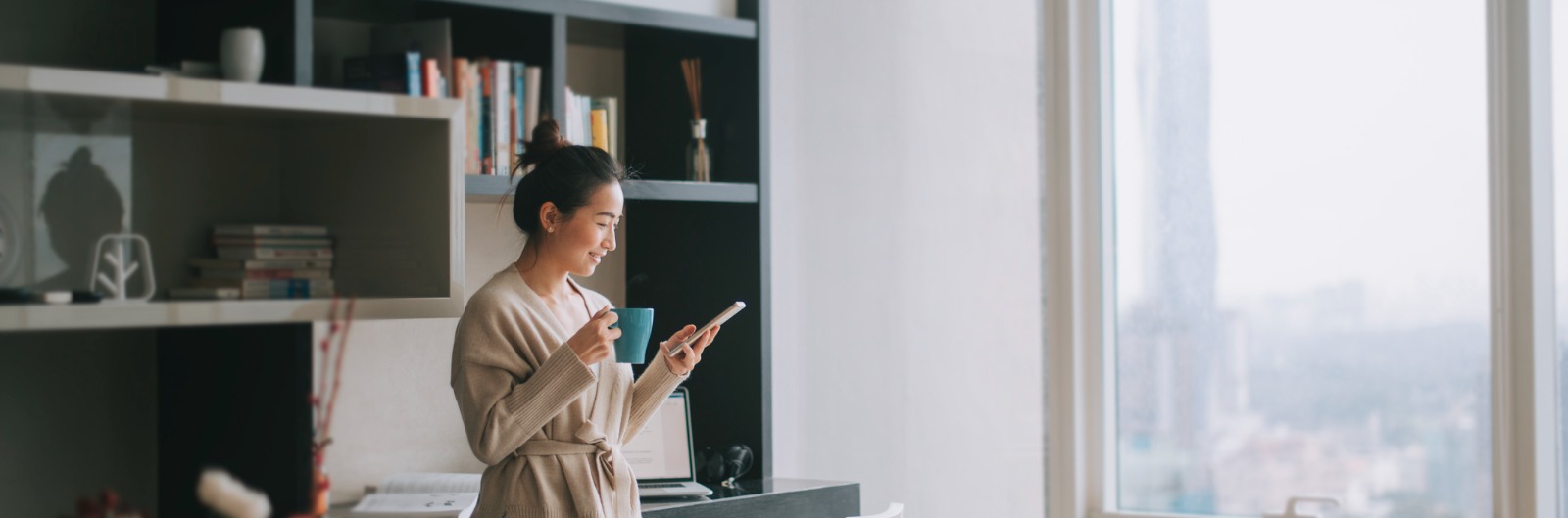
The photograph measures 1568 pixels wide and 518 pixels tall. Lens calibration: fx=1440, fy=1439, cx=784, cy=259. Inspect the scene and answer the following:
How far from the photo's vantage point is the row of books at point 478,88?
8.17 ft

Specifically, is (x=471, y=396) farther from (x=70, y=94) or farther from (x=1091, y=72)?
(x=1091, y=72)

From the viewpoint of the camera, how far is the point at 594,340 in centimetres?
210

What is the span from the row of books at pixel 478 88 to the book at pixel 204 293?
1.54ft

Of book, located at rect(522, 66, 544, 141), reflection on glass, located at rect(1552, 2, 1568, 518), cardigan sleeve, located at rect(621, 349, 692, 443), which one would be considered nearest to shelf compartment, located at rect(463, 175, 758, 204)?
book, located at rect(522, 66, 544, 141)

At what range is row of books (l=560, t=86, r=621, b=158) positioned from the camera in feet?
9.19

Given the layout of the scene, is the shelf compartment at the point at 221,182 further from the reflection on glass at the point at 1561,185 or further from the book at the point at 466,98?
the reflection on glass at the point at 1561,185

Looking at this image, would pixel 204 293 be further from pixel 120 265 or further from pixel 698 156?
pixel 698 156

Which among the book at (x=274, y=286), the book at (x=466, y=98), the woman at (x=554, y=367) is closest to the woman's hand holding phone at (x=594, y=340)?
the woman at (x=554, y=367)

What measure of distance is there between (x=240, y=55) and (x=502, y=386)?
66cm

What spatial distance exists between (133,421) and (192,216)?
15.1 inches

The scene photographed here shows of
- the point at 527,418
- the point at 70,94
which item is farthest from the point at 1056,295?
the point at 70,94

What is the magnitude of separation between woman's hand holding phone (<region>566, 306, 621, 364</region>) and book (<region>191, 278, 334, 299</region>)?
44 cm

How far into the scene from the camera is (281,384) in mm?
2258

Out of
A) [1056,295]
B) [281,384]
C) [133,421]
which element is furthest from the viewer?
[1056,295]
